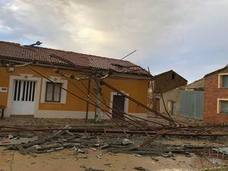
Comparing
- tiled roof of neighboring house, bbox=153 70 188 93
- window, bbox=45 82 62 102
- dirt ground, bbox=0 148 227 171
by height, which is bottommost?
dirt ground, bbox=0 148 227 171

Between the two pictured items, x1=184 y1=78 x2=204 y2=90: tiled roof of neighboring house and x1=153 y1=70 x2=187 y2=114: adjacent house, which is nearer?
x1=184 y1=78 x2=204 y2=90: tiled roof of neighboring house

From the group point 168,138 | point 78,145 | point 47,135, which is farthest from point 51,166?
point 168,138

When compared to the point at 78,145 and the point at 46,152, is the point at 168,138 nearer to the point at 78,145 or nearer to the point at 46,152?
the point at 78,145

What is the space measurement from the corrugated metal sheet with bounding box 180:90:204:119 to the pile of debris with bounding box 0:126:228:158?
86.5 ft

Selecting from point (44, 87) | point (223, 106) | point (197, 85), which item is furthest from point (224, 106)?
point (44, 87)

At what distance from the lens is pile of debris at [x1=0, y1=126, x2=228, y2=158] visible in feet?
41.0

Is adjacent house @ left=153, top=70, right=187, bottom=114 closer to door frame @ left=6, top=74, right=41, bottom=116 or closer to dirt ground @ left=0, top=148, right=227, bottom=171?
door frame @ left=6, top=74, right=41, bottom=116

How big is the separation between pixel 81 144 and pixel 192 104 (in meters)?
30.1

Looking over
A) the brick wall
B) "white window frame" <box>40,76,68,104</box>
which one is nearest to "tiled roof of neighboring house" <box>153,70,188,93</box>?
the brick wall

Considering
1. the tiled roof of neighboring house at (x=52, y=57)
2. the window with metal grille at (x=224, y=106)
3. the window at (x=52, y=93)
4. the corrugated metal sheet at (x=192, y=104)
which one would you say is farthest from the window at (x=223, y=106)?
the window at (x=52, y=93)

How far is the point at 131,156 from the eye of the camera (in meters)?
12.2

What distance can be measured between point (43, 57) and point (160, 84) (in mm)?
30301

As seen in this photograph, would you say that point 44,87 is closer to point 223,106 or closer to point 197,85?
point 223,106

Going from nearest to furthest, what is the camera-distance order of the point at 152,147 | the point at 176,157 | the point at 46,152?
the point at 46,152 → the point at 176,157 → the point at 152,147
